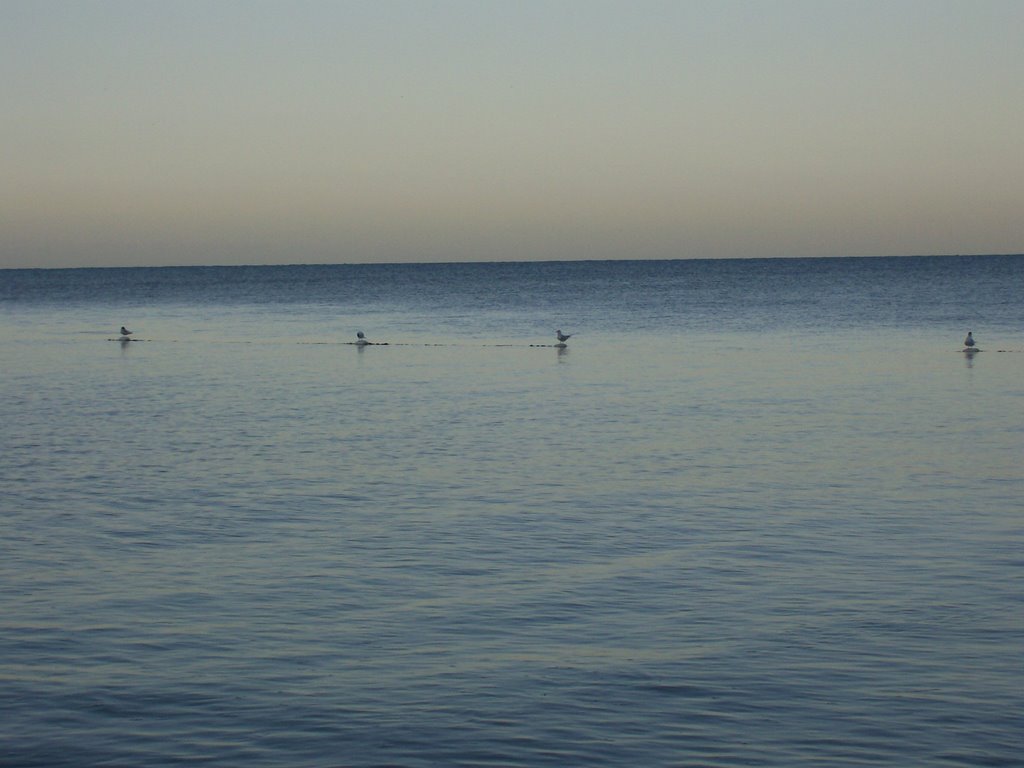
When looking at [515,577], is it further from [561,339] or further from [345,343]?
[345,343]

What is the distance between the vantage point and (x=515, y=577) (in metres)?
13.0

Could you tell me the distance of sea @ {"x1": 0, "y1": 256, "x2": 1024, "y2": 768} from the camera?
29.6ft

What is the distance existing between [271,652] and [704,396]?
2079 centimetres

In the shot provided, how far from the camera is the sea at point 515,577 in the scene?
9031 millimetres

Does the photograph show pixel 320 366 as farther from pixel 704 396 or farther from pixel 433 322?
pixel 433 322

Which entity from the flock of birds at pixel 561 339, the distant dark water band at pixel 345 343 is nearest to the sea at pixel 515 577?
the flock of birds at pixel 561 339

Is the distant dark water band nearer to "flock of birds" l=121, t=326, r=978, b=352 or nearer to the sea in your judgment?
"flock of birds" l=121, t=326, r=978, b=352

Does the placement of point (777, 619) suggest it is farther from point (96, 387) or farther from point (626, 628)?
point (96, 387)

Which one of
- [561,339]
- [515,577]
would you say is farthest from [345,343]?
[515,577]

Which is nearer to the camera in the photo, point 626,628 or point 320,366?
point 626,628

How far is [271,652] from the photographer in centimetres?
1067

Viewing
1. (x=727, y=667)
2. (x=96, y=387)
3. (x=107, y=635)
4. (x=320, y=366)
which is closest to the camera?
(x=727, y=667)

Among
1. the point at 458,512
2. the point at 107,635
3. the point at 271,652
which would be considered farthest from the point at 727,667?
the point at 458,512

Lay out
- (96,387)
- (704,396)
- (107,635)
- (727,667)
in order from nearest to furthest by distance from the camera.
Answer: (727,667) → (107,635) → (704,396) → (96,387)
